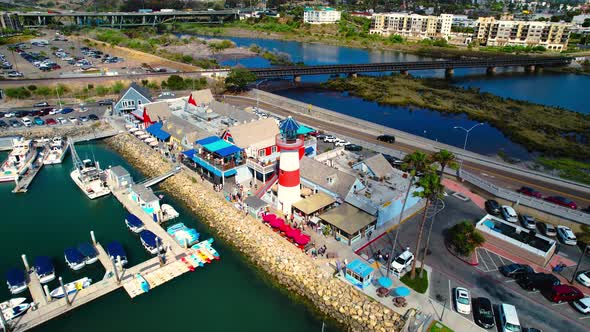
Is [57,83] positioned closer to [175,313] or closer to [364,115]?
[364,115]

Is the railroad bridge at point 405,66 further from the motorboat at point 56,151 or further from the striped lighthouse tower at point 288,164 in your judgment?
the striped lighthouse tower at point 288,164

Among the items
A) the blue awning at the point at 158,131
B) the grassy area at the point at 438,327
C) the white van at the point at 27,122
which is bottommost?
the grassy area at the point at 438,327

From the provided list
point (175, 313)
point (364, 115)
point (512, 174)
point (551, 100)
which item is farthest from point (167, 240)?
point (551, 100)

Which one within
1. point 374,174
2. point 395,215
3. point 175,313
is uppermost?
point 374,174

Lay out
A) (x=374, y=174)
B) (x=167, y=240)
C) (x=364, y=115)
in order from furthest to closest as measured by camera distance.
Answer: (x=364, y=115) < (x=374, y=174) < (x=167, y=240)

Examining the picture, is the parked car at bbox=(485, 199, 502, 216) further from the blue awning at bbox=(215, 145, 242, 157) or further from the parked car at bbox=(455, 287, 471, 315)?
the blue awning at bbox=(215, 145, 242, 157)

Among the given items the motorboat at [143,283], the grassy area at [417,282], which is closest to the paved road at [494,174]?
the grassy area at [417,282]

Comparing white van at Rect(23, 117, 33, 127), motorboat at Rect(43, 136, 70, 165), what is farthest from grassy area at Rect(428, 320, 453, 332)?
white van at Rect(23, 117, 33, 127)

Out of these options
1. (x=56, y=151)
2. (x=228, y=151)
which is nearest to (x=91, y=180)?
(x=56, y=151)
